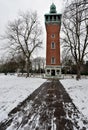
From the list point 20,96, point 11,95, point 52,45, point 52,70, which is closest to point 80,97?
point 20,96

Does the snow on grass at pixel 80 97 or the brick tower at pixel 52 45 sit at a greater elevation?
the brick tower at pixel 52 45

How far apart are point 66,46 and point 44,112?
24910 mm

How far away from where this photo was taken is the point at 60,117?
20.0ft

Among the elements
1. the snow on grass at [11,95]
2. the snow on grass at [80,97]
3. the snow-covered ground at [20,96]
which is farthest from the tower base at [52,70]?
the snow on grass at [80,97]

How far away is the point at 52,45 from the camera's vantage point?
4559cm

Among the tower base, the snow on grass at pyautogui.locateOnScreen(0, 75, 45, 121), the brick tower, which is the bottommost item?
the snow on grass at pyautogui.locateOnScreen(0, 75, 45, 121)

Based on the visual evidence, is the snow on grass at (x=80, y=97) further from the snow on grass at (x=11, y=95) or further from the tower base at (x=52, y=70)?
the tower base at (x=52, y=70)

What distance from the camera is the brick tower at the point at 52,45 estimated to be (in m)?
44.2

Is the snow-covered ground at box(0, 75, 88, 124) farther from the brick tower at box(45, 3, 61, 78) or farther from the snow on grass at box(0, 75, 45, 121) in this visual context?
the brick tower at box(45, 3, 61, 78)

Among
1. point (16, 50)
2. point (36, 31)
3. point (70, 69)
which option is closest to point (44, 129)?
point (16, 50)

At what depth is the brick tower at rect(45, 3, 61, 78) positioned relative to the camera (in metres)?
44.2

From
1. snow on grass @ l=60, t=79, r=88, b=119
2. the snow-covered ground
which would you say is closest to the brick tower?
the snow-covered ground

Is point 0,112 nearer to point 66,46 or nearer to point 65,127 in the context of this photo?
point 65,127

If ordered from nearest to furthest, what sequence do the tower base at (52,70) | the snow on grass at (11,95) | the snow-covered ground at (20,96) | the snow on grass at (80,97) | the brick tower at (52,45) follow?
the snow on grass at (11,95), the snow-covered ground at (20,96), the snow on grass at (80,97), the tower base at (52,70), the brick tower at (52,45)
